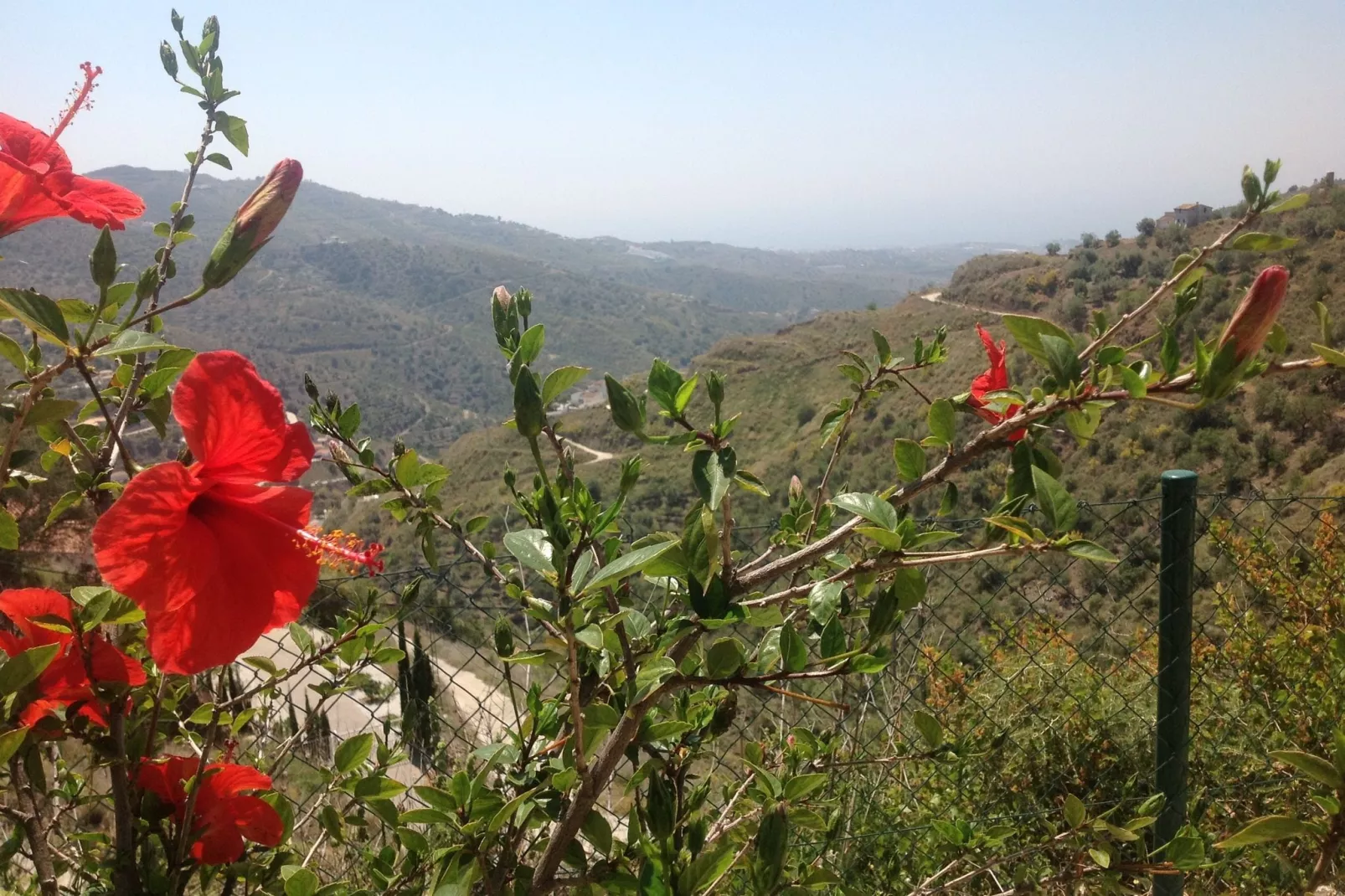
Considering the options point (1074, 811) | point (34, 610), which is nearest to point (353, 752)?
point (34, 610)

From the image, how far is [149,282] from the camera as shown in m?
0.80

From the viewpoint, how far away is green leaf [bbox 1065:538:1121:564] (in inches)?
27.7

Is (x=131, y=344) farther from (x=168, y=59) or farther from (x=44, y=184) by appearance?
(x=168, y=59)

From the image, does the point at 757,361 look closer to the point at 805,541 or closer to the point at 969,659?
the point at 969,659

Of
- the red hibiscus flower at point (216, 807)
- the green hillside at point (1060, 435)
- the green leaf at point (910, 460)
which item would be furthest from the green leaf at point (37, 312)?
the green leaf at point (910, 460)

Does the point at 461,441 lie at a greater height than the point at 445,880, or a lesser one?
lesser

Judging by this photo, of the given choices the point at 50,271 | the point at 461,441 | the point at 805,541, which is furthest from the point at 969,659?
the point at 50,271

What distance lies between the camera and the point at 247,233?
822 millimetres

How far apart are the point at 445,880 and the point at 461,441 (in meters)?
42.7

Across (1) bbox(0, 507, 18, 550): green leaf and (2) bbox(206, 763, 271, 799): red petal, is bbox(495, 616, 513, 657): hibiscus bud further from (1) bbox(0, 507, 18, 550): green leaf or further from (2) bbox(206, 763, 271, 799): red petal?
(1) bbox(0, 507, 18, 550): green leaf

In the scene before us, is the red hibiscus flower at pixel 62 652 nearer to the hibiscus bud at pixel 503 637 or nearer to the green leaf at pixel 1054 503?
the hibiscus bud at pixel 503 637

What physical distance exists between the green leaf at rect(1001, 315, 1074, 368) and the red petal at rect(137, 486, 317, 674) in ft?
2.39

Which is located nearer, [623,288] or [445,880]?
[445,880]

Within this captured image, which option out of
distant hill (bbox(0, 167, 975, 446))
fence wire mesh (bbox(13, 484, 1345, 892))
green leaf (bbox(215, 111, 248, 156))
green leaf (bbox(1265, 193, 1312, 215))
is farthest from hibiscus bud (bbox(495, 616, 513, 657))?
distant hill (bbox(0, 167, 975, 446))
